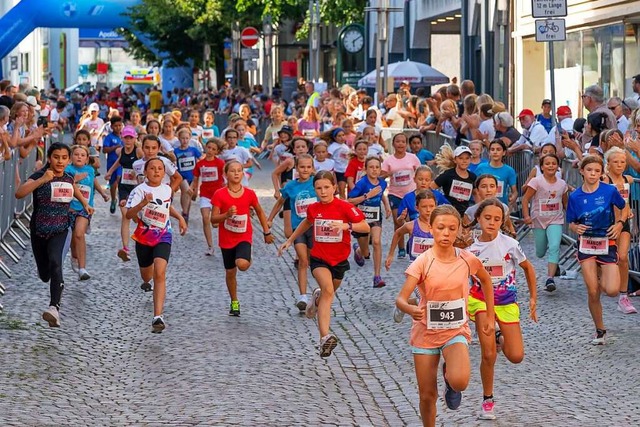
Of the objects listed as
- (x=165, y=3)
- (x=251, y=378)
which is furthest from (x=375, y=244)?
(x=165, y=3)

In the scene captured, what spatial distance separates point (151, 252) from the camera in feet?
42.2

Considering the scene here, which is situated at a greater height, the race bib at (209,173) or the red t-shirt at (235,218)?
the race bib at (209,173)

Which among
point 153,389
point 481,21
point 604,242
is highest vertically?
point 481,21

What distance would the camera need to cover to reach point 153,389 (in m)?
9.83

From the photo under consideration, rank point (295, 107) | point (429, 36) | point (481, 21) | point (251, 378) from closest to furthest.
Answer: point (251, 378), point (481, 21), point (295, 107), point (429, 36)

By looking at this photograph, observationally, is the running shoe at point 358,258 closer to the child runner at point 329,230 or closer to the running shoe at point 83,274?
the running shoe at point 83,274

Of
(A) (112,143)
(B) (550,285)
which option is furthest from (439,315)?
(A) (112,143)

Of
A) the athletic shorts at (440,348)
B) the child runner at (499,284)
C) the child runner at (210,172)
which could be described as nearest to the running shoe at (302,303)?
the child runner at (499,284)

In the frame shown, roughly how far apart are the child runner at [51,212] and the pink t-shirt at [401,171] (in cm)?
508

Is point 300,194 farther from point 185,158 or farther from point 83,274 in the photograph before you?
point 185,158

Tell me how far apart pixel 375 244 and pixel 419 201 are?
2508 mm

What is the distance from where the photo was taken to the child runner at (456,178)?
15227 millimetres

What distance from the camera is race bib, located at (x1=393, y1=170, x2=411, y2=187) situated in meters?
17.2

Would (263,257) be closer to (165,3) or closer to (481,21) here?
(481,21)
